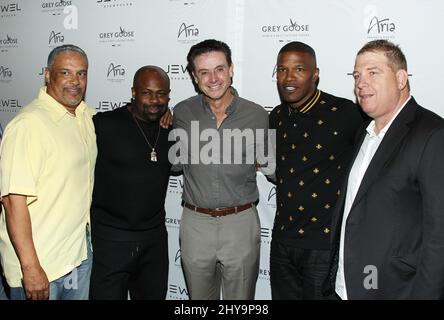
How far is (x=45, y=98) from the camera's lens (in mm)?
2234

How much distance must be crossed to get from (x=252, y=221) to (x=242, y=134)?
521 mm

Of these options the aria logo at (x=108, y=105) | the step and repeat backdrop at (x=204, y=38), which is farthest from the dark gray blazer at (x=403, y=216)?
the aria logo at (x=108, y=105)

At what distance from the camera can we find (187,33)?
10.8ft

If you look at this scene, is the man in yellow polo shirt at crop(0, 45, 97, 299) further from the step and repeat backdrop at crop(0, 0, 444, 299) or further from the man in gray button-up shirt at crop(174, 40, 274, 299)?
the step and repeat backdrop at crop(0, 0, 444, 299)

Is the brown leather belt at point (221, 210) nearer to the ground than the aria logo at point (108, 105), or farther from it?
nearer to the ground

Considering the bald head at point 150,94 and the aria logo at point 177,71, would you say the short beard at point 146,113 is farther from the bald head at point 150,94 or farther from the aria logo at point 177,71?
the aria logo at point 177,71

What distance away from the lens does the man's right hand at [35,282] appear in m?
2.05

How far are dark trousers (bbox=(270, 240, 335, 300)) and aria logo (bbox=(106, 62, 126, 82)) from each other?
6.21 feet

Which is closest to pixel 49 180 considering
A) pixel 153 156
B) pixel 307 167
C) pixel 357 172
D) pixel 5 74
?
pixel 153 156

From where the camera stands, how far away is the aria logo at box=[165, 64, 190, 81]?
330cm

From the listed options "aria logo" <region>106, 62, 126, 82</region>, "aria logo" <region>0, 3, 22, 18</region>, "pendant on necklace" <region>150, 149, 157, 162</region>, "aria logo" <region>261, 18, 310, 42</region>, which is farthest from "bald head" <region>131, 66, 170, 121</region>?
"aria logo" <region>0, 3, 22, 18</region>

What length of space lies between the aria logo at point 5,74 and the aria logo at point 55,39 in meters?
0.60

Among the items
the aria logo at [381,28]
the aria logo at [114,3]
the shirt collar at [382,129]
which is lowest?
the shirt collar at [382,129]

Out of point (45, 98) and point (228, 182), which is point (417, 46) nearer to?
point (228, 182)
